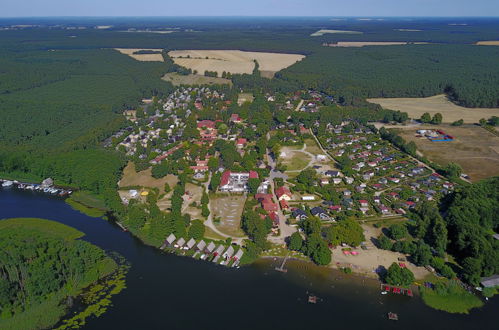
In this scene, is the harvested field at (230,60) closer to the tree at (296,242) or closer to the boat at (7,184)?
the boat at (7,184)

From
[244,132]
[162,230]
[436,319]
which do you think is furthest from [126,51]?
[436,319]

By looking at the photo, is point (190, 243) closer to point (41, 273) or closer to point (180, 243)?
point (180, 243)

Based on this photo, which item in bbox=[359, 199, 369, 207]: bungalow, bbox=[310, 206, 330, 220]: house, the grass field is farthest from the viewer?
bbox=[359, 199, 369, 207]: bungalow

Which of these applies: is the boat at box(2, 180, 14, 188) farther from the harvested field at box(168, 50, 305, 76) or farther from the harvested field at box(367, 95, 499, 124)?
the harvested field at box(168, 50, 305, 76)

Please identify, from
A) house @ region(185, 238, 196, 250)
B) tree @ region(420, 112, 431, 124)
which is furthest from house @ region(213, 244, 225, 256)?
tree @ region(420, 112, 431, 124)

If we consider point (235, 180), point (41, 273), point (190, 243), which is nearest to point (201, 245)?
point (190, 243)

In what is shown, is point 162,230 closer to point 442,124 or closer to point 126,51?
point 442,124
